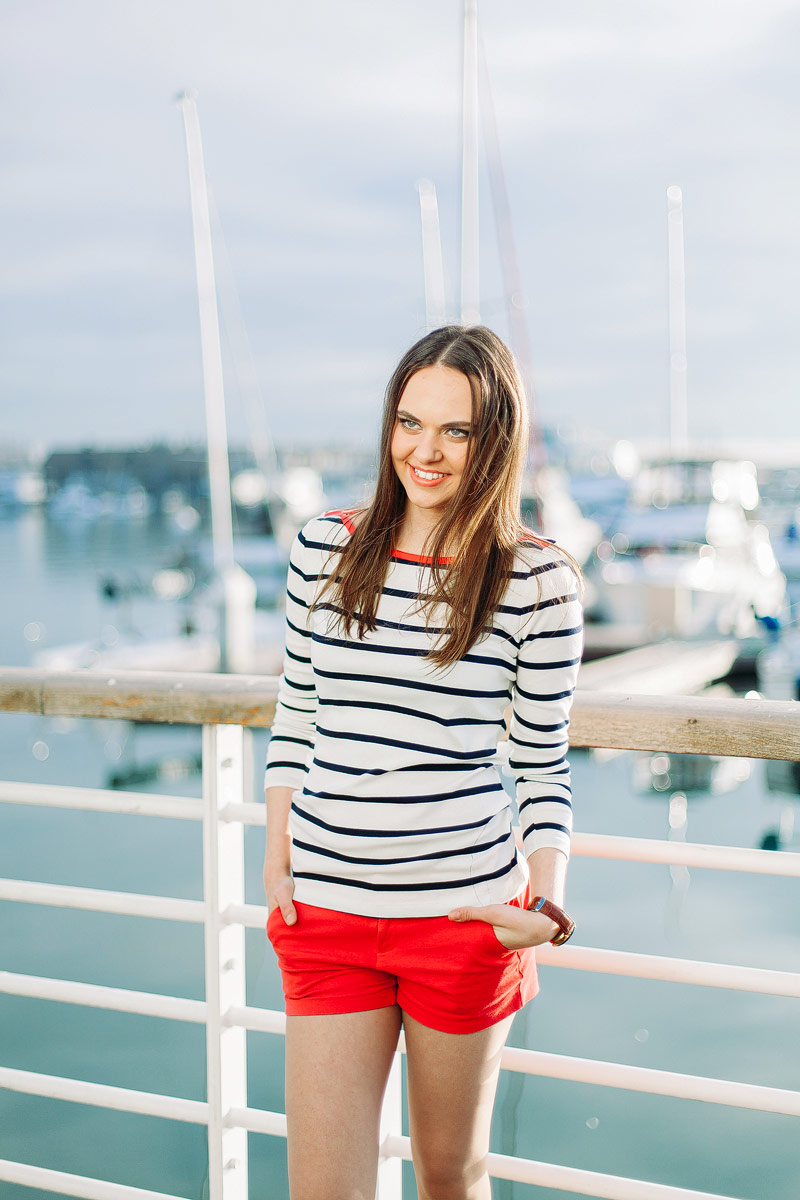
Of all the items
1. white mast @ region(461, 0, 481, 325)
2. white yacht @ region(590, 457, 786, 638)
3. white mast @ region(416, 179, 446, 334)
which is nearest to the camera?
white mast @ region(461, 0, 481, 325)

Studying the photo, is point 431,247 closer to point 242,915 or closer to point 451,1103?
point 242,915

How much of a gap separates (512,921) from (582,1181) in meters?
0.64

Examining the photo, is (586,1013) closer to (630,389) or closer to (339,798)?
(339,798)

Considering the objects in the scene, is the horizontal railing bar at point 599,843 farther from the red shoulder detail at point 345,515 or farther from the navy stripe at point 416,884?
the red shoulder detail at point 345,515

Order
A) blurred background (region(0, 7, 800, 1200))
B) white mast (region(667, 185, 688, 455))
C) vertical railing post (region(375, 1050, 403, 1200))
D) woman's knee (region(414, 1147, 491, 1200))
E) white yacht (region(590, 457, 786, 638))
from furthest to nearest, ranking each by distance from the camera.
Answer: white mast (region(667, 185, 688, 455)) → white yacht (region(590, 457, 786, 638)) → blurred background (region(0, 7, 800, 1200)) → vertical railing post (region(375, 1050, 403, 1200)) → woman's knee (region(414, 1147, 491, 1200))

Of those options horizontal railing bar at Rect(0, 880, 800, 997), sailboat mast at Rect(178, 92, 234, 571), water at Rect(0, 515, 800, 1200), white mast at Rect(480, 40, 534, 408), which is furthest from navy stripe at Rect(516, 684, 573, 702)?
sailboat mast at Rect(178, 92, 234, 571)

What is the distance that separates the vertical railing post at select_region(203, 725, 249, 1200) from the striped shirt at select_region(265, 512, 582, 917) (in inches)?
18.5

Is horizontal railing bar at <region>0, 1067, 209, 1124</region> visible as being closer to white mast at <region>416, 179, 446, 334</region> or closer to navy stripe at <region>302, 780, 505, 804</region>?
navy stripe at <region>302, 780, 505, 804</region>

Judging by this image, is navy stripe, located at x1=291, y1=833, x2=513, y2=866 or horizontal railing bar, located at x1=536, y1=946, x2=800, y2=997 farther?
horizontal railing bar, located at x1=536, y1=946, x2=800, y2=997

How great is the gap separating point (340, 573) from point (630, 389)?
26.8 metres

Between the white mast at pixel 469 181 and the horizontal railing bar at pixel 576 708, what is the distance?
10785 millimetres

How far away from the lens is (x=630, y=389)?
26.9m

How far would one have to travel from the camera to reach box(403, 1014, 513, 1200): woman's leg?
1.38 meters

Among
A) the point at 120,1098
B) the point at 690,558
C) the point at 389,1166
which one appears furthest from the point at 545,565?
the point at 690,558
